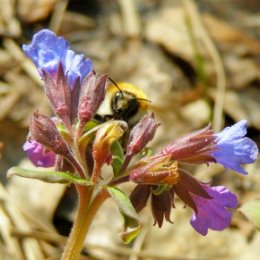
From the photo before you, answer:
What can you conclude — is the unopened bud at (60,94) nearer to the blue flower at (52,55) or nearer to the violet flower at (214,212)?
the blue flower at (52,55)

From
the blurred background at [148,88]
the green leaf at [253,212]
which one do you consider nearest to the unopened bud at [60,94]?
the green leaf at [253,212]

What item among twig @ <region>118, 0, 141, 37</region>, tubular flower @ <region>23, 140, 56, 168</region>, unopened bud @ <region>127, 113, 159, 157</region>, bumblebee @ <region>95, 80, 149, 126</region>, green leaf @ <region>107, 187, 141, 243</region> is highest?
unopened bud @ <region>127, 113, 159, 157</region>

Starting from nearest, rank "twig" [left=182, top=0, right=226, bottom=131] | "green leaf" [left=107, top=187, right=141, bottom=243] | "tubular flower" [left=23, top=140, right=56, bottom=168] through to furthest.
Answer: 1. "green leaf" [left=107, top=187, right=141, bottom=243]
2. "tubular flower" [left=23, top=140, right=56, bottom=168]
3. "twig" [left=182, top=0, right=226, bottom=131]

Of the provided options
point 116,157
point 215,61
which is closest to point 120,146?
point 116,157

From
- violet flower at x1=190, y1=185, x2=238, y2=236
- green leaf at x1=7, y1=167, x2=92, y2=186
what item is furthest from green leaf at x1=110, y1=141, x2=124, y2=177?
violet flower at x1=190, y1=185, x2=238, y2=236

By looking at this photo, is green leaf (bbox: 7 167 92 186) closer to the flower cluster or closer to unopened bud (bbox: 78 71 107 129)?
the flower cluster

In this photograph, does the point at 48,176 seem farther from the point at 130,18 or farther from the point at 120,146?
the point at 130,18
